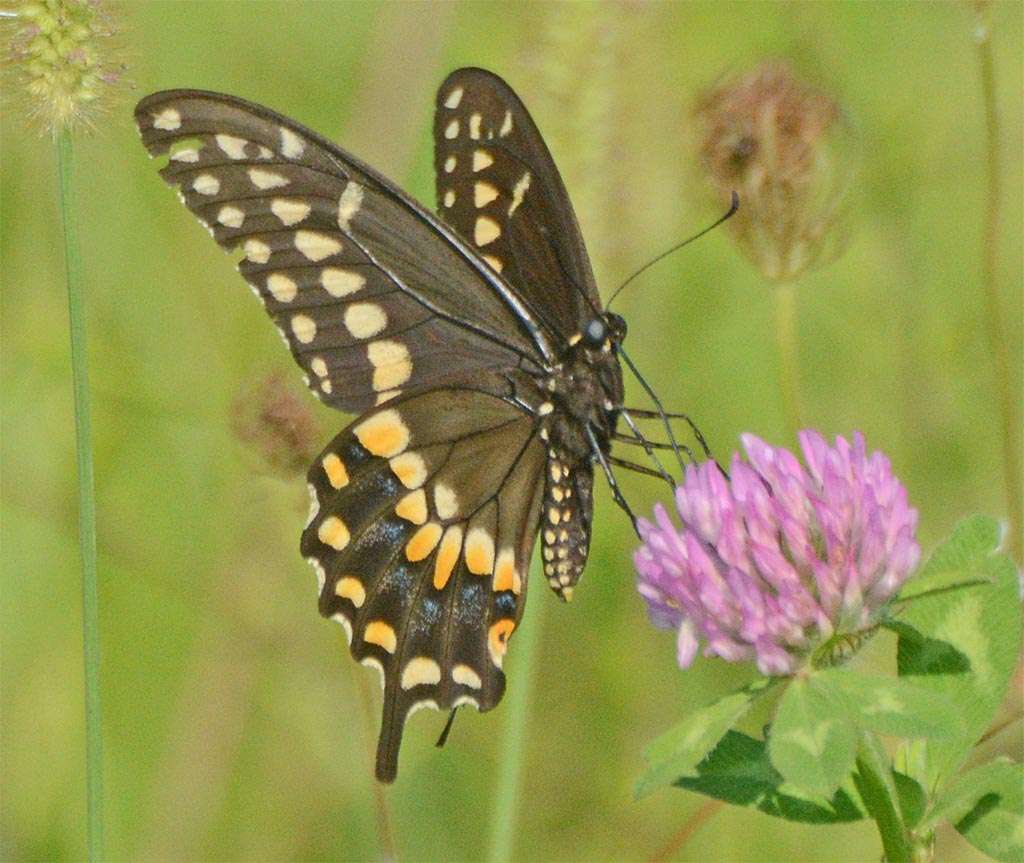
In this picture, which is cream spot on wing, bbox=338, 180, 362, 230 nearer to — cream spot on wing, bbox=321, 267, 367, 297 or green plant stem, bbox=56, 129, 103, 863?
cream spot on wing, bbox=321, 267, 367, 297

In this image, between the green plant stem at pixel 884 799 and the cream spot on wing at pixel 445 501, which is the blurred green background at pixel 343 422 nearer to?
the cream spot on wing at pixel 445 501

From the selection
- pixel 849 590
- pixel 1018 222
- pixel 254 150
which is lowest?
pixel 849 590

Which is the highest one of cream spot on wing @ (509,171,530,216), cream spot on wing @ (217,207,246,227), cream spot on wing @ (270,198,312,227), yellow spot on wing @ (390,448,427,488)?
cream spot on wing @ (509,171,530,216)

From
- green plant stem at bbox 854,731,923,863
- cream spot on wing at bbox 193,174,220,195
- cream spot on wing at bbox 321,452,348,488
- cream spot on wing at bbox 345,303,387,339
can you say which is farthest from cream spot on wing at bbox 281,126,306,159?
green plant stem at bbox 854,731,923,863

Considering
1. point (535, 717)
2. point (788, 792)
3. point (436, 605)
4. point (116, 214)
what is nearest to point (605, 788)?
point (535, 717)

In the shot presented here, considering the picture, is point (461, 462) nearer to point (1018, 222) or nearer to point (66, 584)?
point (66, 584)

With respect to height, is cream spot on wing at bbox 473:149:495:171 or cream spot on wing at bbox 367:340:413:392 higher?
cream spot on wing at bbox 473:149:495:171
